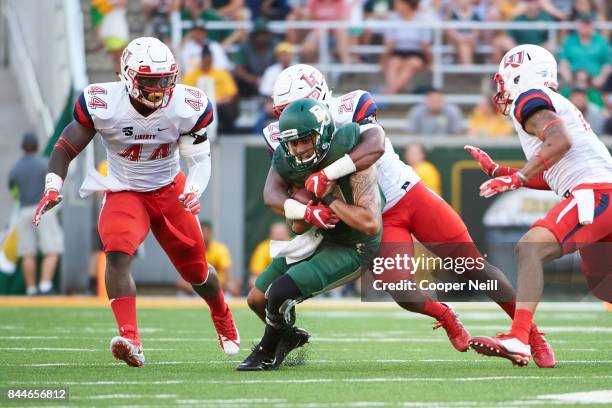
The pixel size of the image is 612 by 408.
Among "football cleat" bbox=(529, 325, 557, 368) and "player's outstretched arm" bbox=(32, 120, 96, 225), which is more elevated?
"player's outstretched arm" bbox=(32, 120, 96, 225)

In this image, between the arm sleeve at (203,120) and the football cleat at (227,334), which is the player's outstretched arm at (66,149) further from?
the football cleat at (227,334)

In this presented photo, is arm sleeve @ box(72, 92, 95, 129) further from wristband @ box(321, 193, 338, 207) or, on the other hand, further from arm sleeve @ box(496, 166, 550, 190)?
arm sleeve @ box(496, 166, 550, 190)

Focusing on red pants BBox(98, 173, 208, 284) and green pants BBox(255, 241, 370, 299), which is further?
red pants BBox(98, 173, 208, 284)

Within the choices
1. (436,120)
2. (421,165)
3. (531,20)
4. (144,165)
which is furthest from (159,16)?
(144,165)

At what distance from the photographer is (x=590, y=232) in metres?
6.27

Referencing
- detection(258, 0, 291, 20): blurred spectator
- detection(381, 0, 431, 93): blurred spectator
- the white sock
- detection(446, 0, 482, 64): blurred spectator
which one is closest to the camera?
the white sock

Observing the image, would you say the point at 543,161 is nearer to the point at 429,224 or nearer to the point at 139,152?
the point at 429,224

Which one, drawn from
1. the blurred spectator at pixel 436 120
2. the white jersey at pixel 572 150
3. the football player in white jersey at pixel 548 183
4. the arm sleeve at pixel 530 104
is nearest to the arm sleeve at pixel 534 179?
the football player in white jersey at pixel 548 183

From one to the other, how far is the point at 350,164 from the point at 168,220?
1498 millimetres

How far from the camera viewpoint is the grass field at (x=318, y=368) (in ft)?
17.1

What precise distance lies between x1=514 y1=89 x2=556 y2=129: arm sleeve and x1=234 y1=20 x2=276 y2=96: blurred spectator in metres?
8.82

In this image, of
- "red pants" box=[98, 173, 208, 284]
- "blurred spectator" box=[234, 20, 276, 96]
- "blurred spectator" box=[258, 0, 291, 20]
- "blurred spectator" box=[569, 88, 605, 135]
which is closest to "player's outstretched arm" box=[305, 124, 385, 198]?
"red pants" box=[98, 173, 208, 284]

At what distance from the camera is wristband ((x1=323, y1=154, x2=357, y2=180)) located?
6039mm

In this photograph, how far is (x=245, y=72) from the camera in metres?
15.1
